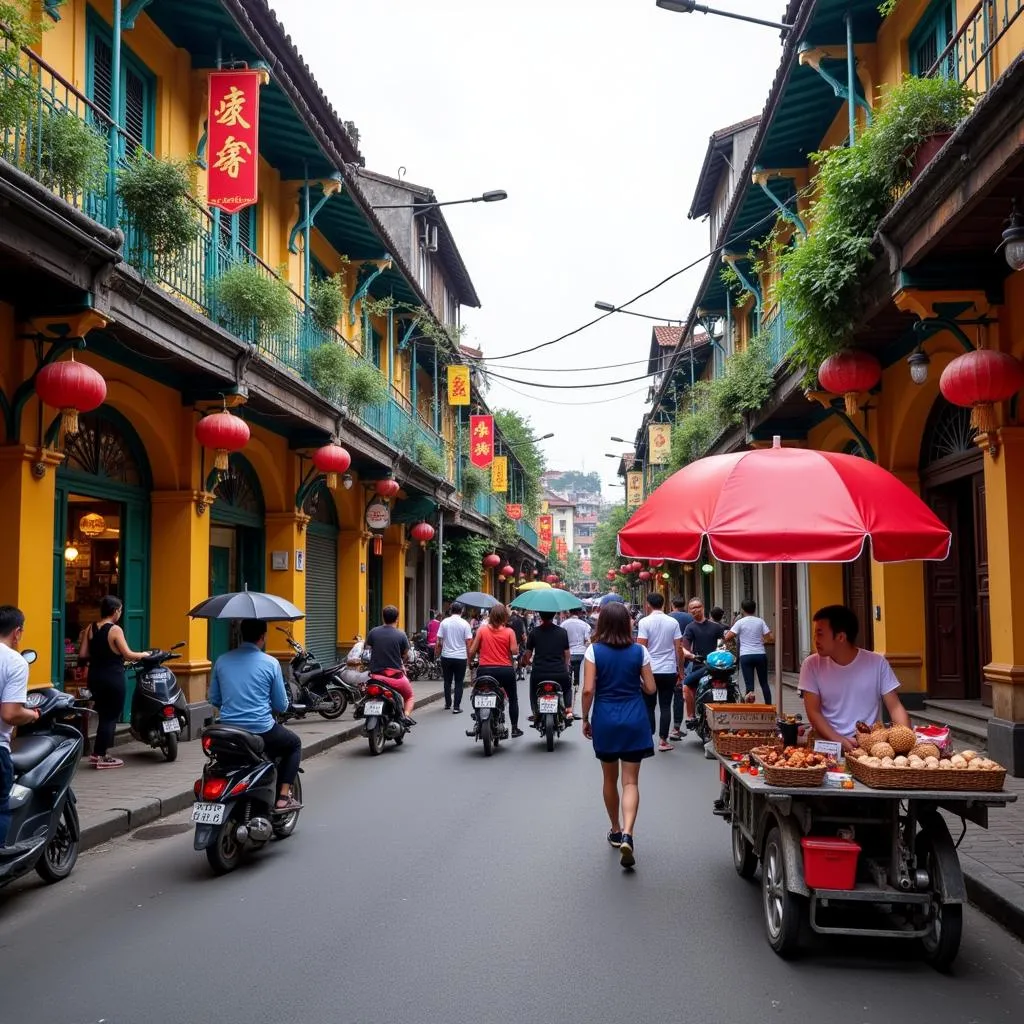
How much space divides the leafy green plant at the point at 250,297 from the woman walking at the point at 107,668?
156 inches

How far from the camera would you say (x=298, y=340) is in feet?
49.8

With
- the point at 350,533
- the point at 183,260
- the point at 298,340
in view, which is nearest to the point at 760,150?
the point at 298,340

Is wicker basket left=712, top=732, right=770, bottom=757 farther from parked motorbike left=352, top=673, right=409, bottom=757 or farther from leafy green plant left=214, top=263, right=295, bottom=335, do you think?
leafy green plant left=214, top=263, right=295, bottom=335

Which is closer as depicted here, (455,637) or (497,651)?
(497,651)

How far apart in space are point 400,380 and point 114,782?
18.1 meters

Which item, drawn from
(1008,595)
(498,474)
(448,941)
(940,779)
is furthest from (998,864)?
(498,474)

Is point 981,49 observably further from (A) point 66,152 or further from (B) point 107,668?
(B) point 107,668

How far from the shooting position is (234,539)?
1656cm

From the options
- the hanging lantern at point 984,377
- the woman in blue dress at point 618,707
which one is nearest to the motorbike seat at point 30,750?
the woman in blue dress at point 618,707

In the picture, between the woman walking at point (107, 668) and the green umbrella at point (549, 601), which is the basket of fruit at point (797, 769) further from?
the green umbrella at point (549, 601)

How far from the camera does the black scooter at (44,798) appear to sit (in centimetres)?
587

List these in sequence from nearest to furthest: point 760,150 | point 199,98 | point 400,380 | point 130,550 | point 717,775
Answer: point 717,775 → point 130,550 → point 199,98 → point 760,150 → point 400,380

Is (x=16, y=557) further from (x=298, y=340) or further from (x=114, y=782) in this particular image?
(x=298, y=340)

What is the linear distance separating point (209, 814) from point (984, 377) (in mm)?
7280
